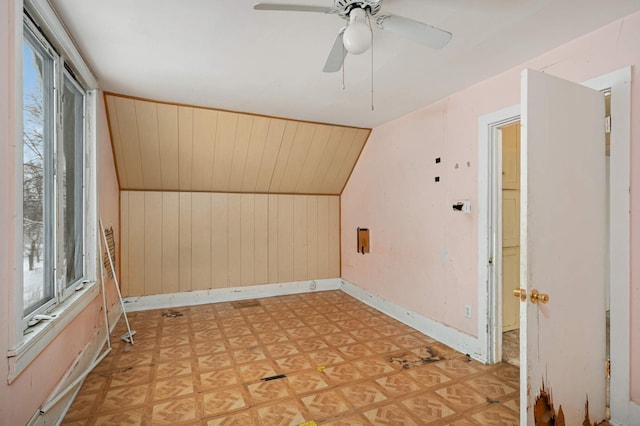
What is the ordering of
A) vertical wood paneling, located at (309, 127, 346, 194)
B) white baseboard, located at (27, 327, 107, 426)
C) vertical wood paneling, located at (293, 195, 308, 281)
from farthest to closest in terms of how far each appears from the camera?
1. vertical wood paneling, located at (293, 195, 308, 281)
2. vertical wood paneling, located at (309, 127, 346, 194)
3. white baseboard, located at (27, 327, 107, 426)

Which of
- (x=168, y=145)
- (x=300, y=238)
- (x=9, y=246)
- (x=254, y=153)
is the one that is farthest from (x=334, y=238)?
(x=9, y=246)

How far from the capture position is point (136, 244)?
4.06 m

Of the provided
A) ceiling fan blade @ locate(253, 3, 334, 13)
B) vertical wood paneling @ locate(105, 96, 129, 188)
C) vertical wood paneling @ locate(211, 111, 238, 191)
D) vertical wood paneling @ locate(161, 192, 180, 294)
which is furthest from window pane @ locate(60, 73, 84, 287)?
ceiling fan blade @ locate(253, 3, 334, 13)

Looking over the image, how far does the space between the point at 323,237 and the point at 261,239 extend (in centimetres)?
100

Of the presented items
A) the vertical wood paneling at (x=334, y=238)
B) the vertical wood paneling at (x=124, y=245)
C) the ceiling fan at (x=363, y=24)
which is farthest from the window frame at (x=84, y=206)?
the vertical wood paneling at (x=334, y=238)

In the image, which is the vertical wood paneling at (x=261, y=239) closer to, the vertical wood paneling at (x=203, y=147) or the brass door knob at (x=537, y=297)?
the vertical wood paneling at (x=203, y=147)

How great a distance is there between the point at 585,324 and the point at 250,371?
225 centimetres

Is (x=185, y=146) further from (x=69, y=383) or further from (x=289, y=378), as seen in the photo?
(x=289, y=378)

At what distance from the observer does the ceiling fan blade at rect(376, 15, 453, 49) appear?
1.54 meters

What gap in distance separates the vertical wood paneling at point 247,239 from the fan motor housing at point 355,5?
11.1 feet

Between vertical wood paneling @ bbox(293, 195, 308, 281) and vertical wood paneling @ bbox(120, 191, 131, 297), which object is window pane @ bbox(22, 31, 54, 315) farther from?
vertical wood paneling @ bbox(293, 195, 308, 281)

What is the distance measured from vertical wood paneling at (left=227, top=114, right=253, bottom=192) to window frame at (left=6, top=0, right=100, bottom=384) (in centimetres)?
140

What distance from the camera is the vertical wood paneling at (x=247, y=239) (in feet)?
15.1

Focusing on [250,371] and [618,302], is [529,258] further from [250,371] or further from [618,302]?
[250,371]
